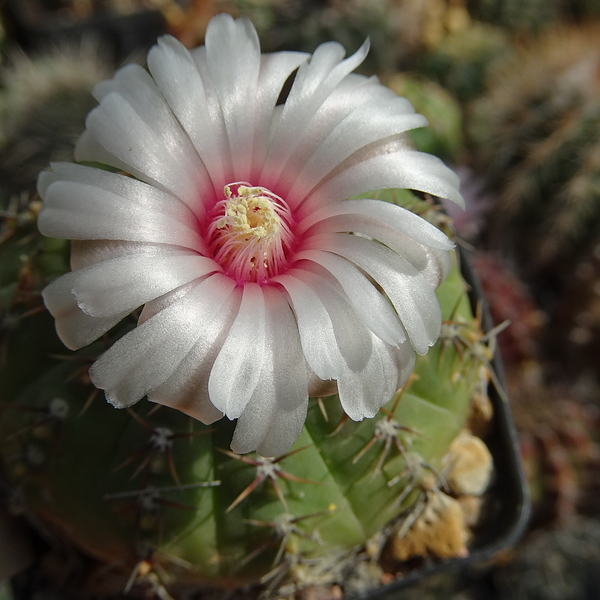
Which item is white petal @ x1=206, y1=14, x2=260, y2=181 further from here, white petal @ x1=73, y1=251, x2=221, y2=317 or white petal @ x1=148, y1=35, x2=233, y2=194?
white petal @ x1=73, y1=251, x2=221, y2=317

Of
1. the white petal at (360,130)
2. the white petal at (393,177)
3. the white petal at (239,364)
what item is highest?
the white petal at (360,130)

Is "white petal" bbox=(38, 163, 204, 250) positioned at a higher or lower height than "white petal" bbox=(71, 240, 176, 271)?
higher

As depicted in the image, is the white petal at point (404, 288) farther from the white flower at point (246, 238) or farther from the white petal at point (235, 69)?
the white petal at point (235, 69)

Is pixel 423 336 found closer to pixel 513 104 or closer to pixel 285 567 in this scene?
pixel 285 567

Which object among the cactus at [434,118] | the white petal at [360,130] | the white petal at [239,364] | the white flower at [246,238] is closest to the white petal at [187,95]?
the white flower at [246,238]

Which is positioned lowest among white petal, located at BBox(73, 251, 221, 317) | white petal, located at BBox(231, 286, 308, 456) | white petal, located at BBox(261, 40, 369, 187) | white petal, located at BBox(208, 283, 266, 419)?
white petal, located at BBox(231, 286, 308, 456)

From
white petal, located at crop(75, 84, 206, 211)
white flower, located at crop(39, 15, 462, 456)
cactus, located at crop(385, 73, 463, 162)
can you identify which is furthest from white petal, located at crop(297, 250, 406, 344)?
cactus, located at crop(385, 73, 463, 162)

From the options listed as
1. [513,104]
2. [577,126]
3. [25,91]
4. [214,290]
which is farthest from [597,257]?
[25,91]
